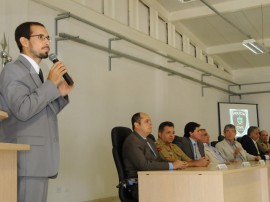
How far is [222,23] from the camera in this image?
7.64 meters

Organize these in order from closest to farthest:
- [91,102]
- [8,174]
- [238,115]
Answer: [8,174] < [91,102] < [238,115]

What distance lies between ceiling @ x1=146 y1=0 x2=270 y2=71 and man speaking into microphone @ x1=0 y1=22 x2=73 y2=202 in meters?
4.58

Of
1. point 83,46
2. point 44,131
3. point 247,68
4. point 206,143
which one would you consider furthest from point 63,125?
point 247,68

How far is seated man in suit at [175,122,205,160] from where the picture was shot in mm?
4660

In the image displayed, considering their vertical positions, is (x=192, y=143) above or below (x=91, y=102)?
below

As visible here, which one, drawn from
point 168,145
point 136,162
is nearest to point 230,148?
point 168,145

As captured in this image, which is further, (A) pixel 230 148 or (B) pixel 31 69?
(A) pixel 230 148

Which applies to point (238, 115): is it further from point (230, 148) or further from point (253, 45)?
point (230, 148)

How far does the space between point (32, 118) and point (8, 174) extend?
0.27 metres

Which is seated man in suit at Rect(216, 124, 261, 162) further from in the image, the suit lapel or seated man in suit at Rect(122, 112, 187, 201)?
the suit lapel

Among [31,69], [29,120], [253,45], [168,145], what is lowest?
[168,145]

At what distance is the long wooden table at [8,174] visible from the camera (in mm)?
1361

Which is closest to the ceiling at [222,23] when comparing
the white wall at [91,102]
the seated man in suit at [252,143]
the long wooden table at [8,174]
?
the white wall at [91,102]

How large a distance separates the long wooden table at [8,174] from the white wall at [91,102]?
2405 millimetres
